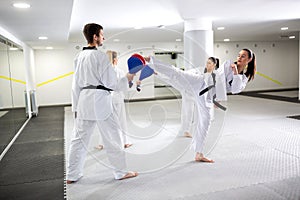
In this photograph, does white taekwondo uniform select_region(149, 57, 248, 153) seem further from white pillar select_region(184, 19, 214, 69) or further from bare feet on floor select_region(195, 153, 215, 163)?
white pillar select_region(184, 19, 214, 69)

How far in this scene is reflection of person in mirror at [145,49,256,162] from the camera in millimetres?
2770

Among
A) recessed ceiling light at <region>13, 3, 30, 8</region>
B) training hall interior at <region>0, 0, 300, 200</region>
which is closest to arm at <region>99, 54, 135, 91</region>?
training hall interior at <region>0, 0, 300, 200</region>

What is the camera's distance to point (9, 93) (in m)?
4.56

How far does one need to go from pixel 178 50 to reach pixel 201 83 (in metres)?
6.55

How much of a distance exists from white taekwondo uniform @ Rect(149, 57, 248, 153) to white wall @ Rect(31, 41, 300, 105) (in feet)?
19.5

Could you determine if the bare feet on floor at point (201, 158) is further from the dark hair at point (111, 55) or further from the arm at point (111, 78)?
the dark hair at point (111, 55)

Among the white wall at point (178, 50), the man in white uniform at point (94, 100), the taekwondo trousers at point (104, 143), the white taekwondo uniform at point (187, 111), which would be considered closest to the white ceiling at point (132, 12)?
the man in white uniform at point (94, 100)

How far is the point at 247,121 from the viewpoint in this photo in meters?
5.71

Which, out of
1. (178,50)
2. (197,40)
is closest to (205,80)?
(197,40)

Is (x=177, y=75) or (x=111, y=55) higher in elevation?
(x=111, y=55)

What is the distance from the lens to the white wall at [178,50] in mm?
9586

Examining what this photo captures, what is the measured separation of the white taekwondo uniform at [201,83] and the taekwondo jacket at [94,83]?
42 centimetres

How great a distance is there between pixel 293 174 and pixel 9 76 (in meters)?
4.65

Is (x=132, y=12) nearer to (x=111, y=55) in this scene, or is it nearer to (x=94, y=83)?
(x=111, y=55)
